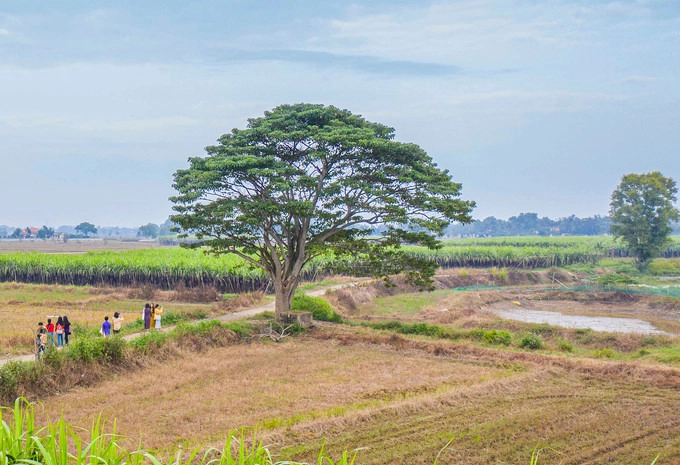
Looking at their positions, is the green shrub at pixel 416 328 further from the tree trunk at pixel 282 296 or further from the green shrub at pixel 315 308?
the tree trunk at pixel 282 296

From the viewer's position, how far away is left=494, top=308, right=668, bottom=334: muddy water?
30.7 m

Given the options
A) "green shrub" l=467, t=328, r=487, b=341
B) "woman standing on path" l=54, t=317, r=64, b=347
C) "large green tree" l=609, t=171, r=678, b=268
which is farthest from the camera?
"large green tree" l=609, t=171, r=678, b=268

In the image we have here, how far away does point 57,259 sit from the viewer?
4644cm

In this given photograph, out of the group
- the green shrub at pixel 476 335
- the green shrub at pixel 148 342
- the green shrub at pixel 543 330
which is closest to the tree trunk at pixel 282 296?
the green shrub at pixel 148 342

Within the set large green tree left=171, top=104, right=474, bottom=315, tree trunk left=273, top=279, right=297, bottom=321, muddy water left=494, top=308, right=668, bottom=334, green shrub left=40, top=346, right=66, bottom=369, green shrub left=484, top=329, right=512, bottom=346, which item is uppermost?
large green tree left=171, top=104, right=474, bottom=315

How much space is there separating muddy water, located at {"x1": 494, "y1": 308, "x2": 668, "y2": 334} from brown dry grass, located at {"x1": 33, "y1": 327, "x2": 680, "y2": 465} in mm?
12970

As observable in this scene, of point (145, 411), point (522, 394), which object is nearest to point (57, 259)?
Answer: point (145, 411)

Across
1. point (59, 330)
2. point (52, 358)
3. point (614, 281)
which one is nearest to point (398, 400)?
point (52, 358)

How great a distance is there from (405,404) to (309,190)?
1224 cm

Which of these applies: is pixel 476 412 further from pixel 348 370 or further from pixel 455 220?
pixel 455 220

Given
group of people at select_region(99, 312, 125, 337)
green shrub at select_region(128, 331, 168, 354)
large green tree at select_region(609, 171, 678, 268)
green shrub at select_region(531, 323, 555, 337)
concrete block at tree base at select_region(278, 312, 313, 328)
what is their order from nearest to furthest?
green shrub at select_region(128, 331, 168, 354) → group of people at select_region(99, 312, 125, 337) → concrete block at tree base at select_region(278, 312, 313, 328) → green shrub at select_region(531, 323, 555, 337) → large green tree at select_region(609, 171, 678, 268)

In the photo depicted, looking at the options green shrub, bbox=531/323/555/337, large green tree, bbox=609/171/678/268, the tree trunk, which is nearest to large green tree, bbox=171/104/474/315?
the tree trunk

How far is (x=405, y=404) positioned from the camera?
14.0 m

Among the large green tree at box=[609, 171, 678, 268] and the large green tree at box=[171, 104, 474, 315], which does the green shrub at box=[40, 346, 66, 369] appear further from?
the large green tree at box=[609, 171, 678, 268]
